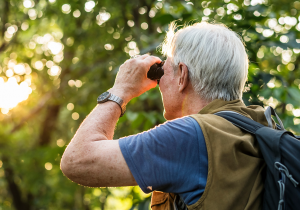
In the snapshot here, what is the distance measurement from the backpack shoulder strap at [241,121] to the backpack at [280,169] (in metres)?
0.05

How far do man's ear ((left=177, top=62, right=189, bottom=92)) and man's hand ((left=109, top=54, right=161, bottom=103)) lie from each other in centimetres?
18

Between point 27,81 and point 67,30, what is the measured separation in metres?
2.16

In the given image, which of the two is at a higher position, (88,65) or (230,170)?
(230,170)

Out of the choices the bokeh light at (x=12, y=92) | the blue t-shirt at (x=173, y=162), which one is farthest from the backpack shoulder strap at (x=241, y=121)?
the bokeh light at (x=12, y=92)

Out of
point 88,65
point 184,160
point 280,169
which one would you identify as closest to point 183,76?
point 184,160

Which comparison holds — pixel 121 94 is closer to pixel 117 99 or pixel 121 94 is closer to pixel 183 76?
pixel 117 99

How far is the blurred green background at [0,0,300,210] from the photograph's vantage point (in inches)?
85.4

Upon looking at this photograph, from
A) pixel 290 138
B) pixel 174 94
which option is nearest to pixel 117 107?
pixel 174 94

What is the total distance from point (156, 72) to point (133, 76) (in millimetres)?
132

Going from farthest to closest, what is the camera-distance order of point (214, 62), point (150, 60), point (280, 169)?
point (150, 60) → point (214, 62) → point (280, 169)

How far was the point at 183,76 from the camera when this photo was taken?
1326mm

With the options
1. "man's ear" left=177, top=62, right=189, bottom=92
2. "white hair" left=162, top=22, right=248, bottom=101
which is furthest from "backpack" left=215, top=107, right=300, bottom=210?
"man's ear" left=177, top=62, right=189, bottom=92

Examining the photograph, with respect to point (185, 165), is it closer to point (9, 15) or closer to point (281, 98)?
point (281, 98)

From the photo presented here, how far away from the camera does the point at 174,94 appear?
1.39 metres
